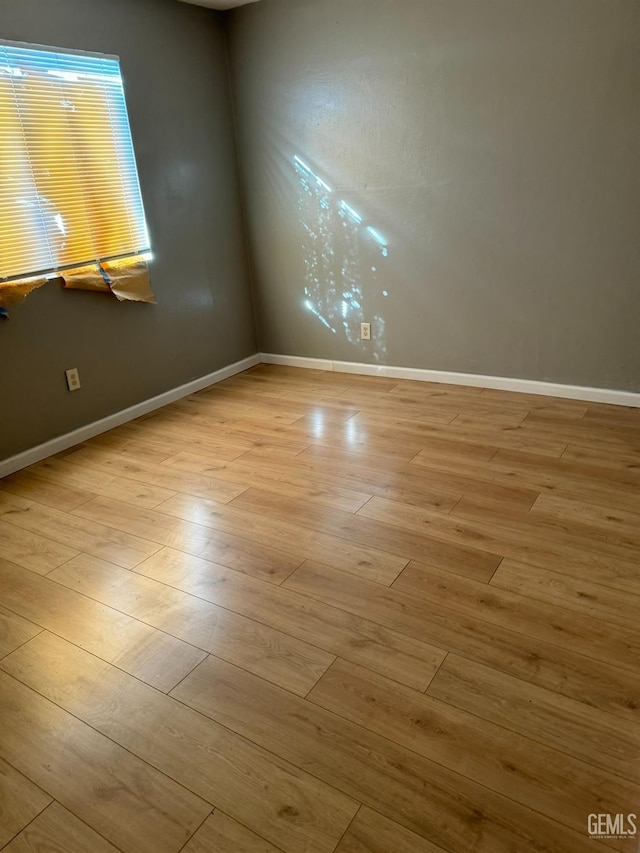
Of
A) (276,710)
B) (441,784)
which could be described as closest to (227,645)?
(276,710)

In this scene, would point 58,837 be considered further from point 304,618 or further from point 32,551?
point 32,551

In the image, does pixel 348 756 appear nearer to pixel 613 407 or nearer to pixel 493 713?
pixel 493 713

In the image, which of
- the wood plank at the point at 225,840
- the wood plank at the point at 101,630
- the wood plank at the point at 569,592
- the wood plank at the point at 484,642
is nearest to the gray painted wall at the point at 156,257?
the wood plank at the point at 101,630

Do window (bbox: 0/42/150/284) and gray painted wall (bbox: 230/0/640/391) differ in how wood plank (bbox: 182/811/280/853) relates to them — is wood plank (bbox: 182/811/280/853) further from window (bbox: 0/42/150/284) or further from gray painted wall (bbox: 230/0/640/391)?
gray painted wall (bbox: 230/0/640/391)

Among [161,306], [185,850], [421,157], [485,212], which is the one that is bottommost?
[185,850]

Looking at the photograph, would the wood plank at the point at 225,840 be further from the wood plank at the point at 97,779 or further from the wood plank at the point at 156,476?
the wood plank at the point at 156,476

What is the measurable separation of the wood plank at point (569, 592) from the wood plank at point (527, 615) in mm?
23

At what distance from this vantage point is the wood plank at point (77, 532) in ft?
7.01

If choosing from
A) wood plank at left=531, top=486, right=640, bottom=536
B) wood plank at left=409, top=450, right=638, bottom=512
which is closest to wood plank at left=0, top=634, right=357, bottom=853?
wood plank at left=531, top=486, right=640, bottom=536

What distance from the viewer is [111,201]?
3.13 meters

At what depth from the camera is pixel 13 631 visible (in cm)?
178

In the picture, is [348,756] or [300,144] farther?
[300,144]

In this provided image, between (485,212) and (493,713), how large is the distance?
260 centimetres

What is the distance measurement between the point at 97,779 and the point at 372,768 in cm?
61
